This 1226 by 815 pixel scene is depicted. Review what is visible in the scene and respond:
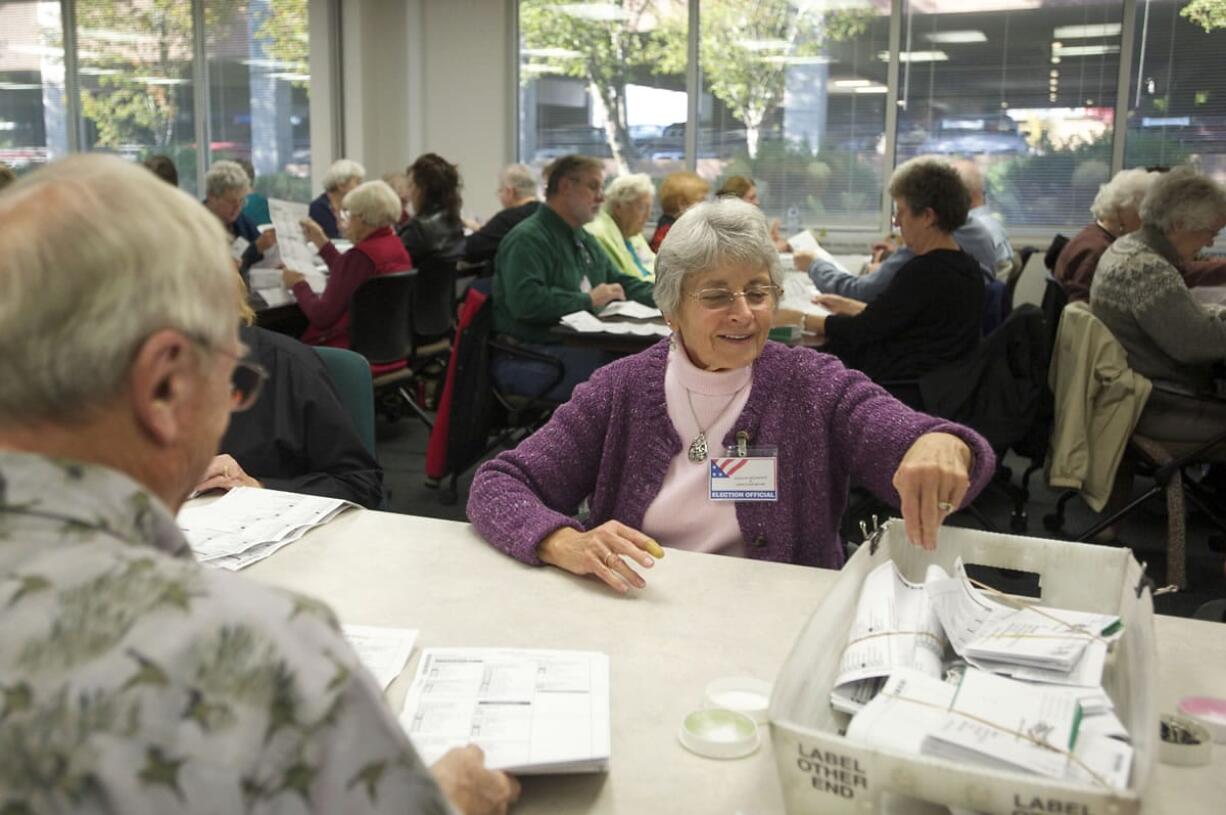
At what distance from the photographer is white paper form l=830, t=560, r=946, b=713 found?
1.07m

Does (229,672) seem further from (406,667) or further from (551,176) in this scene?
(551,176)

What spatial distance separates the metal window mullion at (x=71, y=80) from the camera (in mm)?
10258

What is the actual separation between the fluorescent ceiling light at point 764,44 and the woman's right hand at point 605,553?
7370mm

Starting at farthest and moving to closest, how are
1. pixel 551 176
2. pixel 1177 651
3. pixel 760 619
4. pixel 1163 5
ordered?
1. pixel 1163 5
2. pixel 551 176
3. pixel 760 619
4. pixel 1177 651

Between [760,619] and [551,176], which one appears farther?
[551,176]

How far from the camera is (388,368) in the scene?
16.6ft

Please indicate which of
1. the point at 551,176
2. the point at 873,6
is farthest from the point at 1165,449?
the point at 873,6

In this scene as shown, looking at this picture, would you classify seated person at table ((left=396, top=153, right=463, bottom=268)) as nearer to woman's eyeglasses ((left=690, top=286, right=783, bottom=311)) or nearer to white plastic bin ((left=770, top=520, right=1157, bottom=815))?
woman's eyeglasses ((left=690, top=286, right=783, bottom=311))

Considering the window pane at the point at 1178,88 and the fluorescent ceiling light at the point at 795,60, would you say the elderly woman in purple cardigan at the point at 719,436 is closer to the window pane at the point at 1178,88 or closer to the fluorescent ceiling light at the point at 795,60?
the window pane at the point at 1178,88

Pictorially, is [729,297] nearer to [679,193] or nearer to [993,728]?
[993,728]

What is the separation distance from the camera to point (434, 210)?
641cm

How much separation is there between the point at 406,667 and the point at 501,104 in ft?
27.5

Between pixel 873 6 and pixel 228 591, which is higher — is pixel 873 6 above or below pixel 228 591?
above

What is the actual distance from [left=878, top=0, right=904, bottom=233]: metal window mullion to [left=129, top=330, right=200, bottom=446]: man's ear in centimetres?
775
